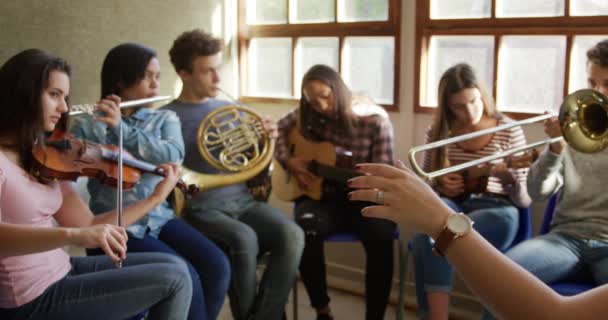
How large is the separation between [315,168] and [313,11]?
1.03 metres

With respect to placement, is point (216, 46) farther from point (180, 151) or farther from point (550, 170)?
point (550, 170)

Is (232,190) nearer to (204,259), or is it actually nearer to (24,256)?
(204,259)

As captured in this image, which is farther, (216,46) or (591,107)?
(216,46)

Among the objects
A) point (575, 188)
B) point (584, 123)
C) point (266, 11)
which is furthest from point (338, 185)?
point (266, 11)

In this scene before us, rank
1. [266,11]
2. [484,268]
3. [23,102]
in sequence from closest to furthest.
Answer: [484,268] < [23,102] < [266,11]

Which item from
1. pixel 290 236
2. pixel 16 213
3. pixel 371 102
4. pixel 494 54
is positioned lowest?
pixel 290 236

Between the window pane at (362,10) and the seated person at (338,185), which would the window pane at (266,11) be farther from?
the seated person at (338,185)

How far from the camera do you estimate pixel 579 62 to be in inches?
110

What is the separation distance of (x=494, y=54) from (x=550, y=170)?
758 millimetres

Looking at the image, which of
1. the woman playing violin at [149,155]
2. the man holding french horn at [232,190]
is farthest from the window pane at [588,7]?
the woman playing violin at [149,155]

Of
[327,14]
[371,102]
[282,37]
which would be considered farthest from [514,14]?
[282,37]

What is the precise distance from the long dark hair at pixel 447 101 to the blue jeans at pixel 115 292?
3.88 ft

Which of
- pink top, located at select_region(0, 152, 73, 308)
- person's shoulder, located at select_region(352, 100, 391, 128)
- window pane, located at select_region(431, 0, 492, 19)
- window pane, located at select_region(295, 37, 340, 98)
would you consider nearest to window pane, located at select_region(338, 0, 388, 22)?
window pane, located at select_region(295, 37, 340, 98)

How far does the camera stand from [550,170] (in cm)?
241
